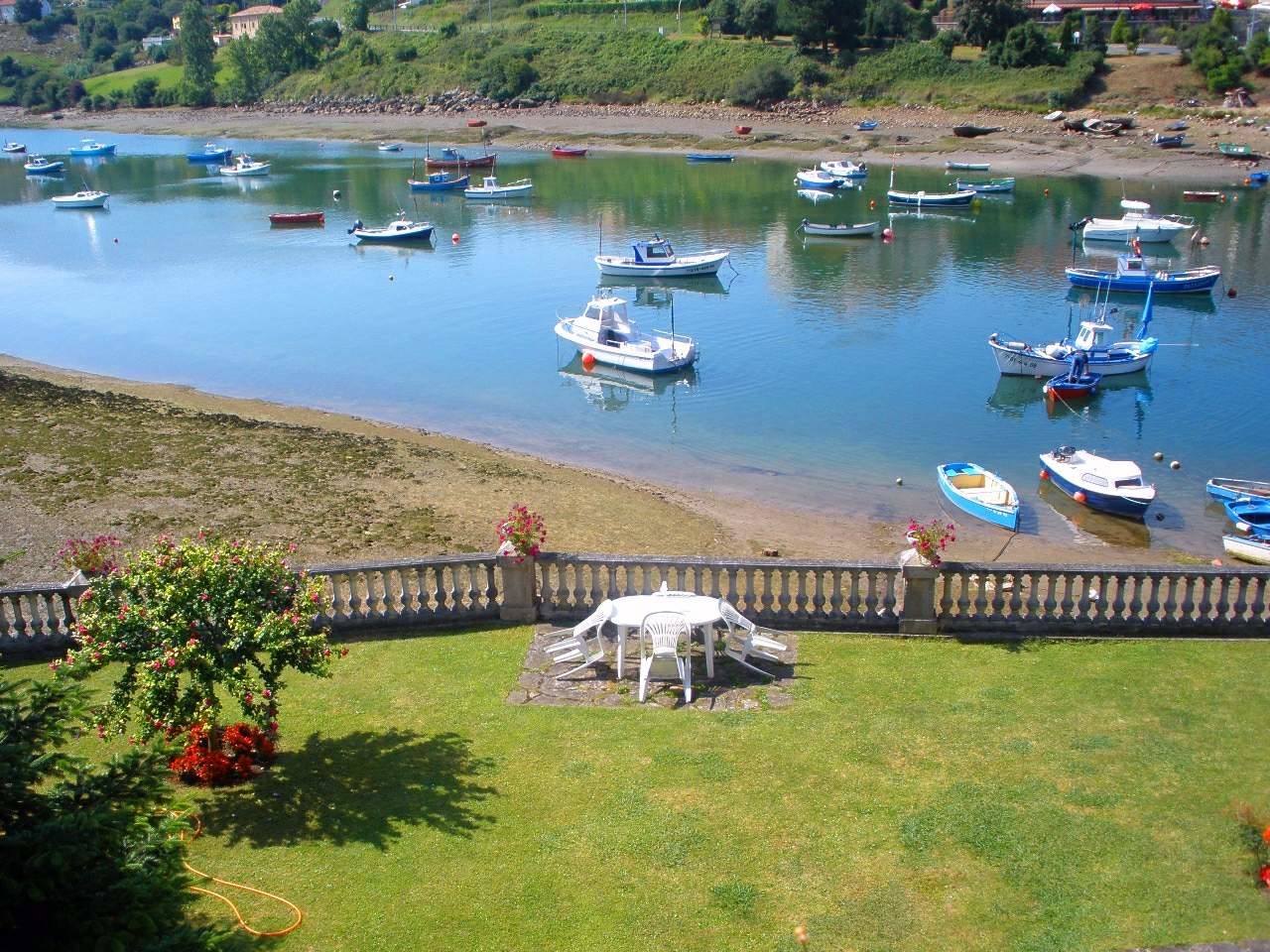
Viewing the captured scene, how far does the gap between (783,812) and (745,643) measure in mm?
3547

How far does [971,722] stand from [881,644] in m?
2.72

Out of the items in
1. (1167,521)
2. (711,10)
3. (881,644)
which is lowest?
(1167,521)

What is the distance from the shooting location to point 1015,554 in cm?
2816

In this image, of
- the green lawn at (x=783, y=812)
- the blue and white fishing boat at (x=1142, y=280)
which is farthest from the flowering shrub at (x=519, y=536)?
the blue and white fishing boat at (x=1142, y=280)

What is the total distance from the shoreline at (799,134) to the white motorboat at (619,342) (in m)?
62.1

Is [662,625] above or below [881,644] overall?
above

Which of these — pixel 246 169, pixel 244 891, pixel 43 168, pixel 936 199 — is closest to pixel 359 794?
pixel 244 891

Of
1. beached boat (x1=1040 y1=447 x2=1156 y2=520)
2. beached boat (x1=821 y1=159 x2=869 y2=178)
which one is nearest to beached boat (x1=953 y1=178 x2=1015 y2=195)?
beached boat (x1=821 y1=159 x2=869 y2=178)

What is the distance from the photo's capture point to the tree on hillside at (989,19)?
119m

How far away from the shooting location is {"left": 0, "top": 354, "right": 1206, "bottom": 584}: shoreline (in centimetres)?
2540

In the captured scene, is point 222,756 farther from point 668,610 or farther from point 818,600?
point 818,600

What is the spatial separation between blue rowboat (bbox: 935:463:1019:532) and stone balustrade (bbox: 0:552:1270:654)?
45.2ft

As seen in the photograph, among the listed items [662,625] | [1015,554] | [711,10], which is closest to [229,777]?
[662,625]

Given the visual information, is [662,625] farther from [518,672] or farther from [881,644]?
[881,644]
